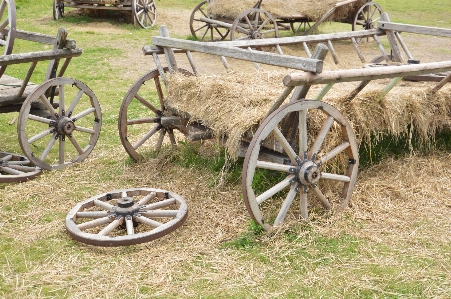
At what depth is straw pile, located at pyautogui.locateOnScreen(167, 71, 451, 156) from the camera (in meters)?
4.55

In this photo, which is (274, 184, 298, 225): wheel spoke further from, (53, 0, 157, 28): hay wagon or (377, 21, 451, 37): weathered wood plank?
(53, 0, 157, 28): hay wagon

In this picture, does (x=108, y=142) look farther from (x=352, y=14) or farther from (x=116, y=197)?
(x=352, y=14)

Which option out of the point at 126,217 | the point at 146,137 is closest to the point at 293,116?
the point at 126,217

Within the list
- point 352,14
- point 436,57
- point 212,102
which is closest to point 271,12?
point 352,14

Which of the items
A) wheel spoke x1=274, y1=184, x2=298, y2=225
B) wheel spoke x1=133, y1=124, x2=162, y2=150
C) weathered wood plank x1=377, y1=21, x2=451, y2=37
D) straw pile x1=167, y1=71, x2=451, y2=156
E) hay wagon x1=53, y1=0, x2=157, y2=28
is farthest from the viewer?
hay wagon x1=53, y1=0, x2=157, y2=28

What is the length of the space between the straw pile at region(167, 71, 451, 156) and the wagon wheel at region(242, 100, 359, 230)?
16cm

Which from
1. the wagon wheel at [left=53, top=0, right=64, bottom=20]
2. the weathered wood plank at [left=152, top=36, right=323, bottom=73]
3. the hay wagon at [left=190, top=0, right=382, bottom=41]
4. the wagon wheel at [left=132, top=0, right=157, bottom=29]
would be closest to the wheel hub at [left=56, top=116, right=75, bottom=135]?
the weathered wood plank at [left=152, top=36, right=323, bottom=73]

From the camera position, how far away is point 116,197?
478 cm

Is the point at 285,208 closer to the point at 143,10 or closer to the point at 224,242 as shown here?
the point at 224,242

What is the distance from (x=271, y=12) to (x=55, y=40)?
26.2 ft

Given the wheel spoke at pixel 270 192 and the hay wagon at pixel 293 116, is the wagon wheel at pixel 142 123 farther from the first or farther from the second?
the wheel spoke at pixel 270 192

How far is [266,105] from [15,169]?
2.80m

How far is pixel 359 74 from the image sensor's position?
4.14 m

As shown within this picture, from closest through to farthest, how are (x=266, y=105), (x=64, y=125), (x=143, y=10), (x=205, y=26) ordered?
(x=266, y=105) → (x=64, y=125) → (x=205, y=26) → (x=143, y=10)
